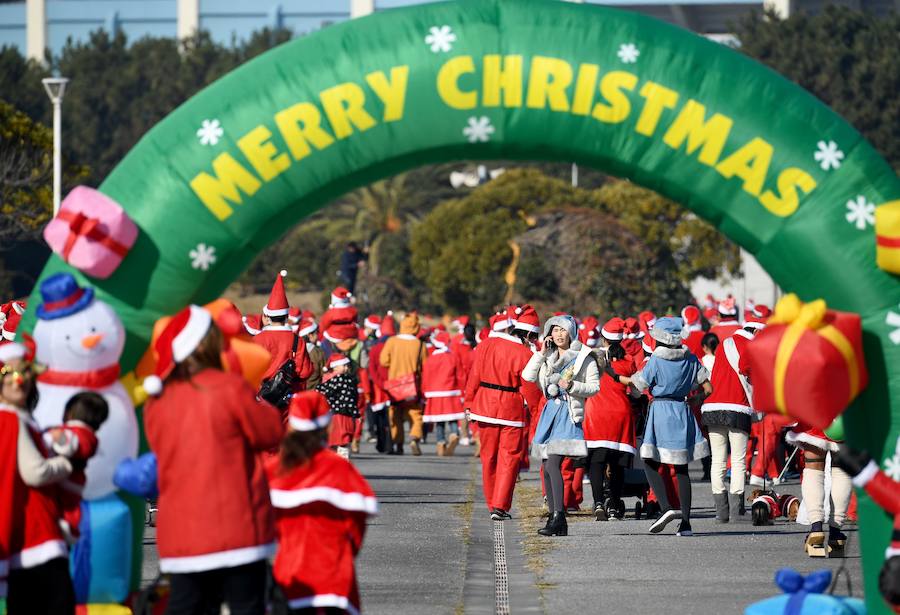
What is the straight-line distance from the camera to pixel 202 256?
29.7ft

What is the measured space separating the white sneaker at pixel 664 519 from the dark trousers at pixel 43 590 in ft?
23.1

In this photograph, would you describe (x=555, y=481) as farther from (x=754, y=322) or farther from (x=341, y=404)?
(x=754, y=322)

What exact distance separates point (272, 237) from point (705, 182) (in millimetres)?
2150

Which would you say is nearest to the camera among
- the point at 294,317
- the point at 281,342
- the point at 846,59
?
the point at 281,342

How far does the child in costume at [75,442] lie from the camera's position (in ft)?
26.8

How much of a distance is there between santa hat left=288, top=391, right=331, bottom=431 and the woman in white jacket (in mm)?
6576

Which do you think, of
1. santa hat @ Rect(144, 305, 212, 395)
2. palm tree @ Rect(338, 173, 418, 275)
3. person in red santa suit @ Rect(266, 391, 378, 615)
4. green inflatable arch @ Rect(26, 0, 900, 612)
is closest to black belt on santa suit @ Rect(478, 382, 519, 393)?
green inflatable arch @ Rect(26, 0, 900, 612)

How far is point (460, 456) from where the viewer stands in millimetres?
25031

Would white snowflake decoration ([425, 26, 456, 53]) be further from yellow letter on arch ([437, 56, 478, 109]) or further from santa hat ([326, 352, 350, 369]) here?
santa hat ([326, 352, 350, 369])

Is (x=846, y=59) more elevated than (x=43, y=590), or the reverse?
(x=846, y=59)

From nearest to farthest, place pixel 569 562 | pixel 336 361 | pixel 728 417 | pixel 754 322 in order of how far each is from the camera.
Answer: pixel 569 562
pixel 728 417
pixel 754 322
pixel 336 361

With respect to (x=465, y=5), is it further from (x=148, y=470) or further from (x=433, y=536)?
(x=433, y=536)

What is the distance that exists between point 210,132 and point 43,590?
7.74 feet

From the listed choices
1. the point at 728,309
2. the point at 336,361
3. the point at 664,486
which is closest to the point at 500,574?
the point at 664,486
